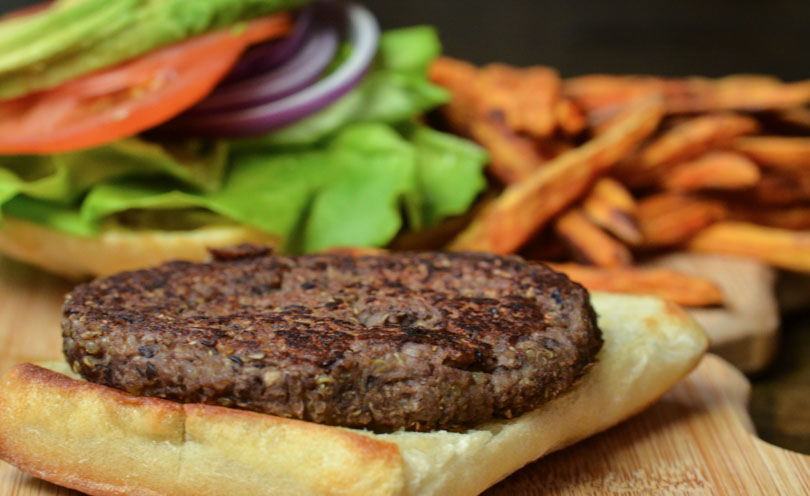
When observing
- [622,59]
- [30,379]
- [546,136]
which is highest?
[30,379]

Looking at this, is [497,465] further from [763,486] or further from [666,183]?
[666,183]

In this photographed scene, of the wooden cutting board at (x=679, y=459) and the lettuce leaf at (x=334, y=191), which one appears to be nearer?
the wooden cutting board at (x=679, y=459)

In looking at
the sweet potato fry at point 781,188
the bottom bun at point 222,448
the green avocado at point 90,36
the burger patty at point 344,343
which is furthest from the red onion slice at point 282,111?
the sweet potato fry at point 781,188

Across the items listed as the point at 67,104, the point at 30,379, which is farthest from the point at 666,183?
the point at 30,379

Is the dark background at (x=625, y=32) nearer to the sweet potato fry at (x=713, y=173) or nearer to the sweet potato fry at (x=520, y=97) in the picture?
the sweet potato fry at (x=520, y=97)

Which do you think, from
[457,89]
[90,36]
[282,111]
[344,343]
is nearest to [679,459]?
[344,343]

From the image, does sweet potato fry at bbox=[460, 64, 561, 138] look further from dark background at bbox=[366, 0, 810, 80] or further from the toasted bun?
dark background at bbox=[366, 0, 810, 80]

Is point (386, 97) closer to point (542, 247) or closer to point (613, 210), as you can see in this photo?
point (542, 247)
